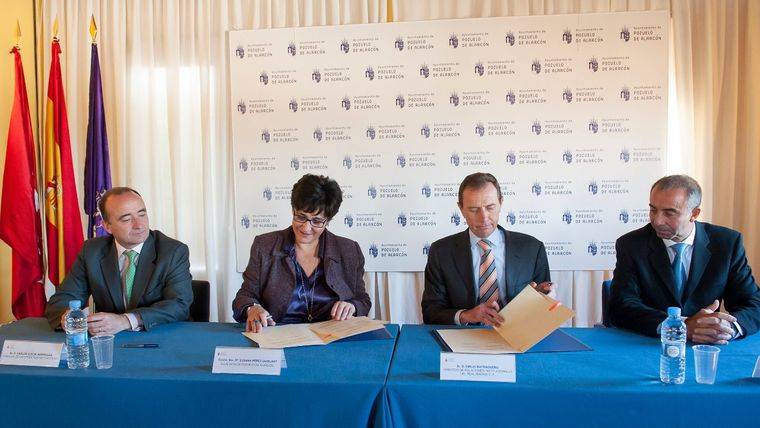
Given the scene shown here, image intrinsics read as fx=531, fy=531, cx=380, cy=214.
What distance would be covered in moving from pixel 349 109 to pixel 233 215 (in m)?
1.29

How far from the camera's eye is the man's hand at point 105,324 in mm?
2182

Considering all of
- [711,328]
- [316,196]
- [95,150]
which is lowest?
[711,328]

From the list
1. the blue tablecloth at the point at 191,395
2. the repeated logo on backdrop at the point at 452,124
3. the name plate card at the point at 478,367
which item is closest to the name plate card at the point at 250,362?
the blue tablecloth at the point at 191,395

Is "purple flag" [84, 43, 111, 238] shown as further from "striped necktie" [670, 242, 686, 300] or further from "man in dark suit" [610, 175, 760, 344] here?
"striped necktie" [670, 242, 686, 300]

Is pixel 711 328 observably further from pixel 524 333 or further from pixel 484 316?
pixel 484 316

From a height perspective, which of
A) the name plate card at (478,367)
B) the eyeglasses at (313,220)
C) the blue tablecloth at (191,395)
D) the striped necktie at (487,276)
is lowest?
the blue tablecloth at (191,395)

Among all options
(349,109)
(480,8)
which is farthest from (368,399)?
(480,8)

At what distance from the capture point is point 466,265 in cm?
268

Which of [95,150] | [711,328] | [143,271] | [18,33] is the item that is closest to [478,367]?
[711,328]

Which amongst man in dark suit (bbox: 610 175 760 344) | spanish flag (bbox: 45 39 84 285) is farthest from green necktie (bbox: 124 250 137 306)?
man in dark suit (bbox: 610 175 760 344)

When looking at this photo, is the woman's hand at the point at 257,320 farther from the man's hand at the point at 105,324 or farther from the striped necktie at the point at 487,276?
the striped necktie at the point at 487,276

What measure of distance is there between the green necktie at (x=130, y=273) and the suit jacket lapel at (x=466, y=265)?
1620 mm

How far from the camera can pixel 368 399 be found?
1613 mm

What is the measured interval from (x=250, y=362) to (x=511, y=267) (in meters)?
1.41
